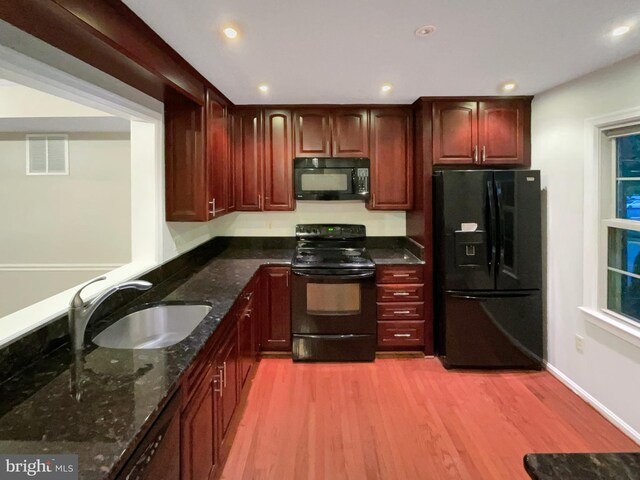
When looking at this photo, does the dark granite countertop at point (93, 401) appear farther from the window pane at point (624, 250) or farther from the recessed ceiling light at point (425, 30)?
the window pane at point (624, 250)

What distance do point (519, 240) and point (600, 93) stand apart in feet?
3.76

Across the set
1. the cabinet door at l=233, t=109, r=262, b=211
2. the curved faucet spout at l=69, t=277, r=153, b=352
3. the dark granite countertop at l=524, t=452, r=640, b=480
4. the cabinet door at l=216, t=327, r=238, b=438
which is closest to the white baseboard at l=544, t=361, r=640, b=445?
the dark granite countertop at l=524, t=452, r=640, b=480

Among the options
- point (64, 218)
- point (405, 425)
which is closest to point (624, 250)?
point (405, 425)

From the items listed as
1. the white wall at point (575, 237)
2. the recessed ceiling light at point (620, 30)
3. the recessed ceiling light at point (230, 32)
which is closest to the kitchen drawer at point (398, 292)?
the white wall at point (575, 237)

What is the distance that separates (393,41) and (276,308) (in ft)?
7.45

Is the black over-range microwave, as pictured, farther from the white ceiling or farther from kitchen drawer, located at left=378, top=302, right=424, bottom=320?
kitchen drawer, located at left=378, top=302, right=424, bottom=320

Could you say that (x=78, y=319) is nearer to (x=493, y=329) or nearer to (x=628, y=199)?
(x=493, y=329)

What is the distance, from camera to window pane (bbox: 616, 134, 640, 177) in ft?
8.07

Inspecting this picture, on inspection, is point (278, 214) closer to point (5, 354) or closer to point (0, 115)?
point (0, 115)

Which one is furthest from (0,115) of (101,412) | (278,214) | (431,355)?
(431,355)

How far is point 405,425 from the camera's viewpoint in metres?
2.44

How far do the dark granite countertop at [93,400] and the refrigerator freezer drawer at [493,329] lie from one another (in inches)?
82.0

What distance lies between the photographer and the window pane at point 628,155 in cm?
246

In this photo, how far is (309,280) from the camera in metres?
3.29
